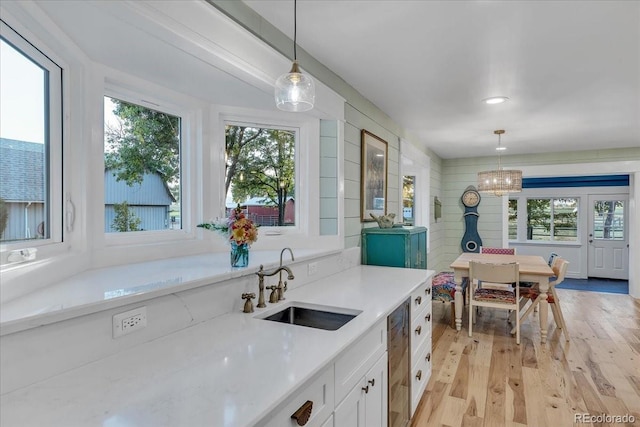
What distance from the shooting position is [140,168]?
1.92 meters

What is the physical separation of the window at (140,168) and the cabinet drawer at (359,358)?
1.29 meters

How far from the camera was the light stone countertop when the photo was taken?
2.72ft

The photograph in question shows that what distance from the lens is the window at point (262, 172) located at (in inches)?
94.6

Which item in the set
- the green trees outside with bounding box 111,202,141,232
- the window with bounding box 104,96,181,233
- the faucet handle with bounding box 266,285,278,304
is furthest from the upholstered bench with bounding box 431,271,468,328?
the green trees outside with bounding box 111,202,141,232

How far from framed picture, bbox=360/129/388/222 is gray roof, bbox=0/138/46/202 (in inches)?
92.0

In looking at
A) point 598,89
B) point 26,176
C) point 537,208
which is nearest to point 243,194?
point 26,176

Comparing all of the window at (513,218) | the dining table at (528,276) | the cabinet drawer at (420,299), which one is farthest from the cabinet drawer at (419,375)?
the window at (513,218)

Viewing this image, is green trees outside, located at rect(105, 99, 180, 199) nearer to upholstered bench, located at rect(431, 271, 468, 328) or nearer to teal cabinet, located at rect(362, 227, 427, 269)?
teal cabinet, located at rect(362, 227, 427, 269)

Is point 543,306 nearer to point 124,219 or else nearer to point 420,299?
point 420,299

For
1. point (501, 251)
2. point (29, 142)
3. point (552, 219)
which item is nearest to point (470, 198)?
point (501, 251)

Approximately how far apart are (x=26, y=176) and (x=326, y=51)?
182 centimetres

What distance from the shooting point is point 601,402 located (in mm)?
2471

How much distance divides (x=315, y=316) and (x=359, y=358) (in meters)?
0.42

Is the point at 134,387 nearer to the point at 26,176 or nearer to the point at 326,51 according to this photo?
the point at 26,176
